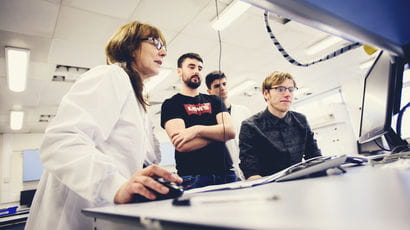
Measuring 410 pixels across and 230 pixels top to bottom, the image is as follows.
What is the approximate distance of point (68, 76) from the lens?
409 cm

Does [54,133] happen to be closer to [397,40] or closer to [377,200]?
[377,200]

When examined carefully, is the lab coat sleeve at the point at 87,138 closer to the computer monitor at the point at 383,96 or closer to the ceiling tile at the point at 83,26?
the computer monitor at the point at 383,96

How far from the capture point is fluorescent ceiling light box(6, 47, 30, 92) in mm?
3211

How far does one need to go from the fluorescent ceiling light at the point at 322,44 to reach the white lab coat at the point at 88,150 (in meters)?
4.03

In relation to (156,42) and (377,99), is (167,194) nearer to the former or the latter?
(156,42)

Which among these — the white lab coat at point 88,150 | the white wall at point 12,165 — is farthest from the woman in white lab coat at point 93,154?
the white wall at point 12,165

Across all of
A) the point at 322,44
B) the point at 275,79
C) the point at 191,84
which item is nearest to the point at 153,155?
the point at 191,84

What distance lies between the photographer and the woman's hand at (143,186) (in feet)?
1.89

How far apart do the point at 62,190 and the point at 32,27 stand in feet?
9.44

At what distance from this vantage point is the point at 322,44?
409 centimetres

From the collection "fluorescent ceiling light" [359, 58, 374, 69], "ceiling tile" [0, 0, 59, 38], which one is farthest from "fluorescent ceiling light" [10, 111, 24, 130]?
"fluorescent ceiling light" [359, 58, 374, 69]

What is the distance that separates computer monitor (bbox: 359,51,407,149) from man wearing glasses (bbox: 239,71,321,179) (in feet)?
1.33

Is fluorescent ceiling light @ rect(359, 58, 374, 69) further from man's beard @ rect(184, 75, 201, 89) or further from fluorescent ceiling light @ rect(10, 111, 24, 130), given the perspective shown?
fluorescent ceiling light @ rect(10, 111, 24, 130)

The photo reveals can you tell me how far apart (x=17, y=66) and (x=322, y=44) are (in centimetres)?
488
